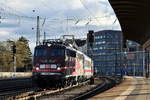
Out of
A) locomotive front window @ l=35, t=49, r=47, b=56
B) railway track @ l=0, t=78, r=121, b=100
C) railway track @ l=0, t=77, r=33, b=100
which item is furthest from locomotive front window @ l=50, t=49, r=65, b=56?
railway track @ l=0, t=77, r=33, b=100

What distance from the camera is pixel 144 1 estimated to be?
54.5 feet

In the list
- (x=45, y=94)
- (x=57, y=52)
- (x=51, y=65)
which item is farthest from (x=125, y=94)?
(x=57, y=52)

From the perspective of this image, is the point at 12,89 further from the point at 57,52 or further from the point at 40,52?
the point at 57,52

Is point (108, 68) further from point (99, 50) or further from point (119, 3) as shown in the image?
point (119, 3)

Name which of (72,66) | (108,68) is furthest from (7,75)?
(108,68)

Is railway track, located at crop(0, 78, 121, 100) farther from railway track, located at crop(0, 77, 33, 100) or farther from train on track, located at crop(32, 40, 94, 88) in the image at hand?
train on track, located at crop(32, 40, 94, 88)

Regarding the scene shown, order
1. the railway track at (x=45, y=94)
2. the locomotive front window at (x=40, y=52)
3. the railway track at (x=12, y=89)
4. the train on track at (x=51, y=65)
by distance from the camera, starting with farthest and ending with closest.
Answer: the locomotive front window at (x=40, y=52) < the train on track at (x=51, y=65) < the railway track at (x=12, y=89) < the railway track at (x=45, y=94)

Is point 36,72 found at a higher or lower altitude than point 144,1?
lower

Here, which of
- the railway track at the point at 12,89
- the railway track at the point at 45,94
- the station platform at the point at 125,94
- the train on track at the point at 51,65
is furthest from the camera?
the train on track at the point at 51,65

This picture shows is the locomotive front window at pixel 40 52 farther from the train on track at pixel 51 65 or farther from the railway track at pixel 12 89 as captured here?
the railway track at pixel 12 89

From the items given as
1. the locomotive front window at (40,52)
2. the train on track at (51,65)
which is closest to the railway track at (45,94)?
the train on track at (51,65)

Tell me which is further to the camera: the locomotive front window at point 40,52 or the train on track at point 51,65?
the locomotive front window at point 40,52

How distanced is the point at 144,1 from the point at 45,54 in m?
12.7

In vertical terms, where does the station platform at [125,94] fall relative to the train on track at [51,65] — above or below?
below
